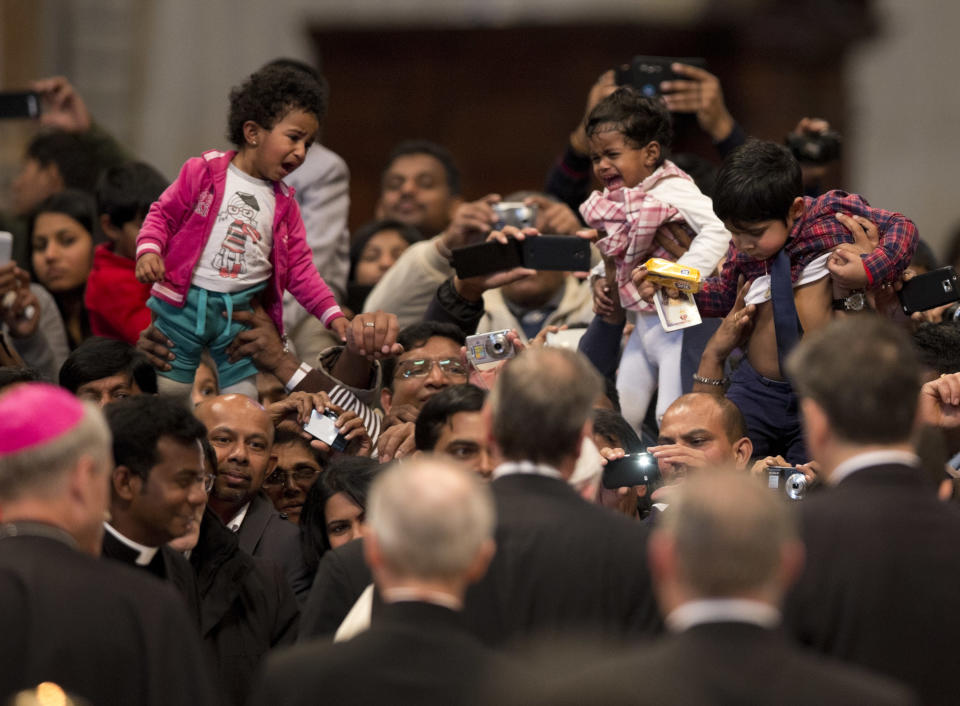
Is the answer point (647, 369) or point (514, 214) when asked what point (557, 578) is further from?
point (514, 214)

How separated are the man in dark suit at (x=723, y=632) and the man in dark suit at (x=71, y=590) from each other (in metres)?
0.83

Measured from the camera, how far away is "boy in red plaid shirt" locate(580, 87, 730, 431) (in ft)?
16.4

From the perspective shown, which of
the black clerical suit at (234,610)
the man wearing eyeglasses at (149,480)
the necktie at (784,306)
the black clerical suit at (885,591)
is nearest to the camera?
the black clerical suit at (885,591)

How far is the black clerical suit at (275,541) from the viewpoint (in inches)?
188

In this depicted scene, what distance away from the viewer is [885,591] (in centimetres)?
292

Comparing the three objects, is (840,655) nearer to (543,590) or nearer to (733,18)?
(543,590)

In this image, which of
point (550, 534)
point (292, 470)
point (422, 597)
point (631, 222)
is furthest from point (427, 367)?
point (422, 597)

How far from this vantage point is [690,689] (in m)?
2.45

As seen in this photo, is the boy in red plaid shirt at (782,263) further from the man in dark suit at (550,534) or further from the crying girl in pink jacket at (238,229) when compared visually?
the man in dark suit at (550,534)

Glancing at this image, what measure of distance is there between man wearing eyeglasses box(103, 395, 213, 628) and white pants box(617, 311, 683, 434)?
5.84 ft

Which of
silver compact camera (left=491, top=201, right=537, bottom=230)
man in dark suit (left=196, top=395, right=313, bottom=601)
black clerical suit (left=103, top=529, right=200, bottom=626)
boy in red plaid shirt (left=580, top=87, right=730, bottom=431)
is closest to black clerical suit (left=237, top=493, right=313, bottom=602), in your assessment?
man in dark suit (left=196, top=395, right=313, bottom=601)

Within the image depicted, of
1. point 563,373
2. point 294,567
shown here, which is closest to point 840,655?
point 563,373

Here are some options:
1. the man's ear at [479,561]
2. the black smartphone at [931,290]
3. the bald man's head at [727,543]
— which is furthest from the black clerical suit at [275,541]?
the bald man's head at [727,543]

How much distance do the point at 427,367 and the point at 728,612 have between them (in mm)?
2804
